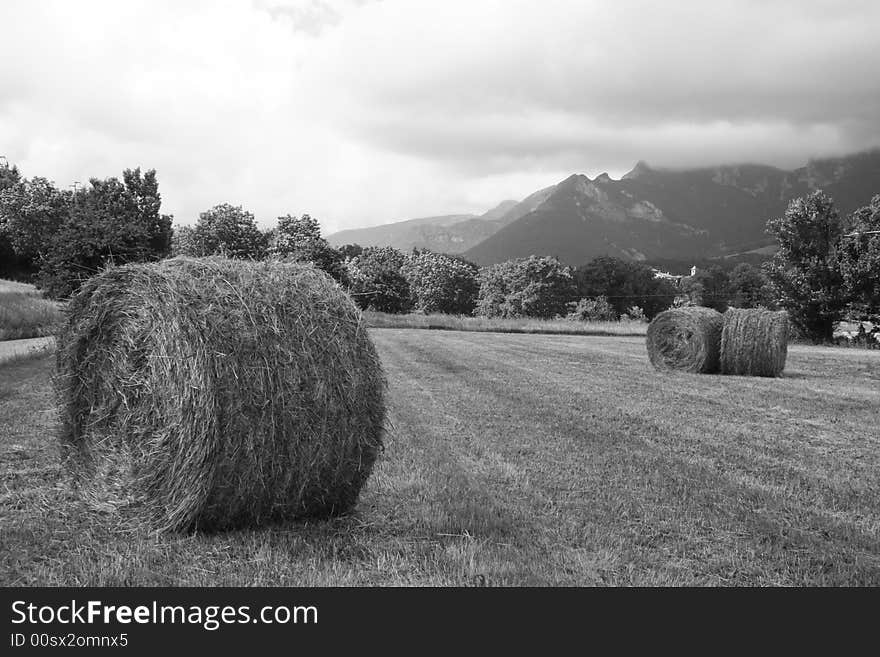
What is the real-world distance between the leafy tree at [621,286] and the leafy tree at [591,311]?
1415 centimetres

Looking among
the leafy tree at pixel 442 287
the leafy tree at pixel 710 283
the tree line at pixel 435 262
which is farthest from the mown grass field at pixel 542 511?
the leafy tree at pixel 710 283

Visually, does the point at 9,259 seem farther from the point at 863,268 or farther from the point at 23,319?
the point at 863,268

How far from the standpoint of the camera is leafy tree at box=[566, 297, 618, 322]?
90.1 meters

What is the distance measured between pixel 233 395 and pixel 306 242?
6892cm

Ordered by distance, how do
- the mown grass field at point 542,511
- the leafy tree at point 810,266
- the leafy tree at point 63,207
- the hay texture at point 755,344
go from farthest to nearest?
the leafy tree at point 63,207 < the leafy tree at point 810,266 < the hay texture at point 755,344 < the mown grass field at point 542,511

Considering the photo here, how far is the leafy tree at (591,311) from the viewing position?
90125 mm

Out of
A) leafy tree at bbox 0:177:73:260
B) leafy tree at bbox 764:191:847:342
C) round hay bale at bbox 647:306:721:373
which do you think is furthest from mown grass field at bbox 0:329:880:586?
leafy tree at bbox 0:177:73:260

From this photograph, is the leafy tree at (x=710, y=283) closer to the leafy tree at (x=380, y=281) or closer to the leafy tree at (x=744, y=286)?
the leafy tree at (x=744, y=286)

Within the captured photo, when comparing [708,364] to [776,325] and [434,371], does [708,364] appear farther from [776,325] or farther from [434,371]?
[434,371]

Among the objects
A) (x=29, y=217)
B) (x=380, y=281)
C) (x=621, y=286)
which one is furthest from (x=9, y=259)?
(x=621, y=286)

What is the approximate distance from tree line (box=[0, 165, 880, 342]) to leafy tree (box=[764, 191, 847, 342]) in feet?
0.22

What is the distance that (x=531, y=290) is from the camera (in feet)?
306

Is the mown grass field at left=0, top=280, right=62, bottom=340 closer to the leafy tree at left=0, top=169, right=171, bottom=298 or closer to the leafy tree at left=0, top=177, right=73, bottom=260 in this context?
the leafy tree at left=0, top=169, right=171, bottom=298

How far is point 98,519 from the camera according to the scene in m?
6.46
